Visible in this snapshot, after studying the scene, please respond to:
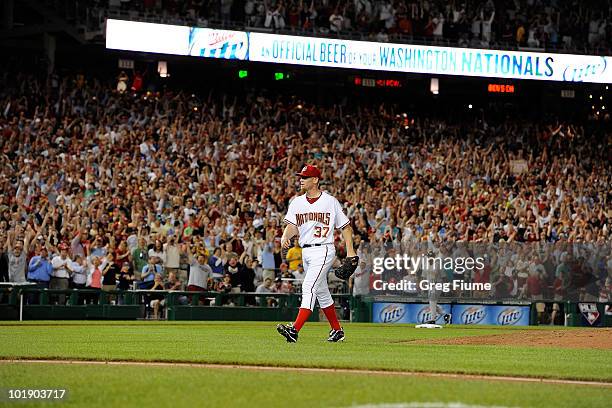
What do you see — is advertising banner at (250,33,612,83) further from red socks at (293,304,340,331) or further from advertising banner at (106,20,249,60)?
red socks at (293,304,340,331)

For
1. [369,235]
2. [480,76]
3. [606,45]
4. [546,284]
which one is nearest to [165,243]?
[369,235]

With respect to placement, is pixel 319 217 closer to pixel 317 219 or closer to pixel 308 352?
pixel 317 219

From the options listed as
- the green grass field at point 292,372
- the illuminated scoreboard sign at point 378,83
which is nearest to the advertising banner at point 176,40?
the illuminated scoreboard sign at point 378,83

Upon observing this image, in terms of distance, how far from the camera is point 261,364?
9688mm

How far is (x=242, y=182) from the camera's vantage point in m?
27.0

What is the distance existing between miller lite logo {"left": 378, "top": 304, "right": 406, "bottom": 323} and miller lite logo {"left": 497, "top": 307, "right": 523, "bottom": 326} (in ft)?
7.21

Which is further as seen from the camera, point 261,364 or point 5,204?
point 5,204

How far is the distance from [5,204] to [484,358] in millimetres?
15054

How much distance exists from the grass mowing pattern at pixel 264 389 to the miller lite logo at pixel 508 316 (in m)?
14.4

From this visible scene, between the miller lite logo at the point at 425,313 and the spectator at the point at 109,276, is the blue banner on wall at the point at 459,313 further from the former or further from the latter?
the spectator at the point at 109,276

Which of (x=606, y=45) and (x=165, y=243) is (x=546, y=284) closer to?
(x=165, y=243)

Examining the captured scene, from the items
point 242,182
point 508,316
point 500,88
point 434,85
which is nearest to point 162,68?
point 242,182

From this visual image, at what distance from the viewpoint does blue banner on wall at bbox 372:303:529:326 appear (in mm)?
22266

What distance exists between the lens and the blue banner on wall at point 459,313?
22266 millimetres
